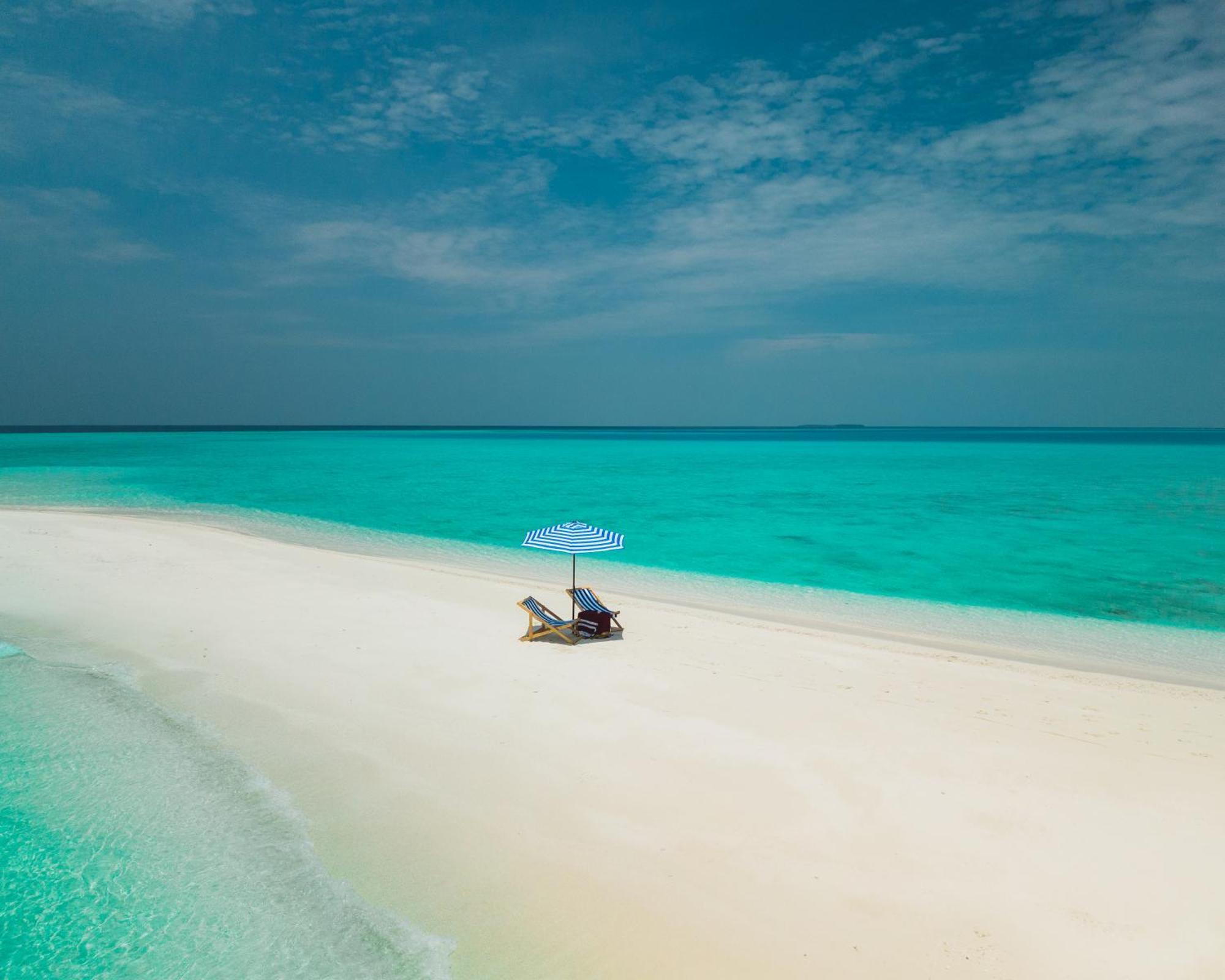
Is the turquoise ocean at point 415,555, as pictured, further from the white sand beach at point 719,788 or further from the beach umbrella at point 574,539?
the beach umbrella at point 574,539

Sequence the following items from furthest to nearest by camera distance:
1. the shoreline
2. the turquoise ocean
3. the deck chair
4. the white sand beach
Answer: the shoreline, the deck chair, the turquoise ocean, the white sand beach

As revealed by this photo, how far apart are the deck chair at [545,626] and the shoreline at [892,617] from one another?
132 inches

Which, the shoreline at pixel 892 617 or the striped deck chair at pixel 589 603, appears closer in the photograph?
→ the striped deck chair at pixel 589 603

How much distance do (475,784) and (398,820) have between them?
0.78 metres

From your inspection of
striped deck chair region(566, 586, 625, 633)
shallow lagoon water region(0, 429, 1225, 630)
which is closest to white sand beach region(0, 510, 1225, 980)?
striped deck chair region(566, 586, 625, 633)

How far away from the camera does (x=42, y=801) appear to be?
234 inches

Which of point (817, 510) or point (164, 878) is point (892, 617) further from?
point (817, 510)

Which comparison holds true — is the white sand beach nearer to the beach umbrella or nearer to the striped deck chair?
the striped deck chair

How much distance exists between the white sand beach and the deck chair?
289 millimetres

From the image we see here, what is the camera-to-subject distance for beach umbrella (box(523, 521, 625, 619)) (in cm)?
1055

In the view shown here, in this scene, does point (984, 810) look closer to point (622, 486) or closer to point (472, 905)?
point (472, 905)

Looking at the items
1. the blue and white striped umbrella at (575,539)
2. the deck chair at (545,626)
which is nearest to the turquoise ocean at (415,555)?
the deck chair at (545,626)

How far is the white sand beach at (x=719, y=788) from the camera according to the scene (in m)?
4.42

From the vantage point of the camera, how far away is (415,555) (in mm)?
19734
